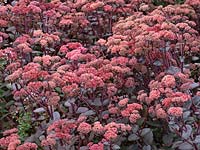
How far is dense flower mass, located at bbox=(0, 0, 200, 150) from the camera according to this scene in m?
2.47

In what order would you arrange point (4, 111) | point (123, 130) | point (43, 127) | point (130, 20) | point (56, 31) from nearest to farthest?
point (123, 130), point (43, 127), point (4, 111), point (130, 20), point (56, 31)

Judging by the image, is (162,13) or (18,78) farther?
(162,13)

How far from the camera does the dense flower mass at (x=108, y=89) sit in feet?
8.11

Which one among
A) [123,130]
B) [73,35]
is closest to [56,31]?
[73,35]

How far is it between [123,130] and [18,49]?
4.46 feet

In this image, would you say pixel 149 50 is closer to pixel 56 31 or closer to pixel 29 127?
pixel 29 127

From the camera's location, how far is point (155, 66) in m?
3.15

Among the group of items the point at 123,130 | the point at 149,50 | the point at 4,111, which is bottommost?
the point at 4,111

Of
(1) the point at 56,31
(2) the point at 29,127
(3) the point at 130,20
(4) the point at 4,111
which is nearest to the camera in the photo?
(2) the point at 29,127

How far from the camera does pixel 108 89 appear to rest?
2805mm

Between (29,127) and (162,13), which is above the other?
(162,13)

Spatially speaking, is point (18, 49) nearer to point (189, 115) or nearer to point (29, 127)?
point (29, 127)

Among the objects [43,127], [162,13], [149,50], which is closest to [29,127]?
[43,127]

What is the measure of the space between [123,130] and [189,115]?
1.35ft
